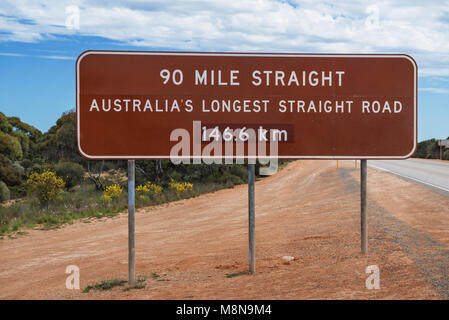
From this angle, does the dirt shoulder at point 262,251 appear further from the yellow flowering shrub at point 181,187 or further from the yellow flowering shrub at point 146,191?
the yellow flowering shrub at point 181,187

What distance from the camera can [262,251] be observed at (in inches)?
351

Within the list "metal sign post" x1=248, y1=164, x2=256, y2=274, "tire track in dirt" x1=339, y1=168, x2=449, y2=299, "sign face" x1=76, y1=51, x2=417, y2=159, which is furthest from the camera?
"sign face" x1=76, y1=51, x2=417, y2=159

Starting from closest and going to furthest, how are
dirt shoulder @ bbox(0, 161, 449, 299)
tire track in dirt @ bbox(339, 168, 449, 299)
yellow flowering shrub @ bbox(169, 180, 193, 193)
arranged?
tire track in dirt @ bbox(339, 168, 449, 299)
dirt shoulder @ bbox(0, 161, 449, 299)
yellow flowering shrub @ bbox(169, 180, 193, 193)

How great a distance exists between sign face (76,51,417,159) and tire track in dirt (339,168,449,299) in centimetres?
169

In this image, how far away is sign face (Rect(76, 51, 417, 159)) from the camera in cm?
686

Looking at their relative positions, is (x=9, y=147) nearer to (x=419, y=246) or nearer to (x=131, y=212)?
(x=131, y=212)

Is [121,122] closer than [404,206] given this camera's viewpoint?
Yes

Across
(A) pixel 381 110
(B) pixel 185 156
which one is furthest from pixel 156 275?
(A) pixel 381 110

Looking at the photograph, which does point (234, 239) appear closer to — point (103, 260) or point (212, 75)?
point (103, 260)

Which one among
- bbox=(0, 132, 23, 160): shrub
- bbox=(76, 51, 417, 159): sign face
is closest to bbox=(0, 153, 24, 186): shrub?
bbox=(0, 132, 23, 160): shrub

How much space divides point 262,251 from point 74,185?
25478mm

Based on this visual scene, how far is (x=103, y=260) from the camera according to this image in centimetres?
999

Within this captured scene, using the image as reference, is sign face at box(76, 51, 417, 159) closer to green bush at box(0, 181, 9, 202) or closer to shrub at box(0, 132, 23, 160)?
green bush at box(0, 181, 9, 202)

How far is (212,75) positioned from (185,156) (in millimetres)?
1319
